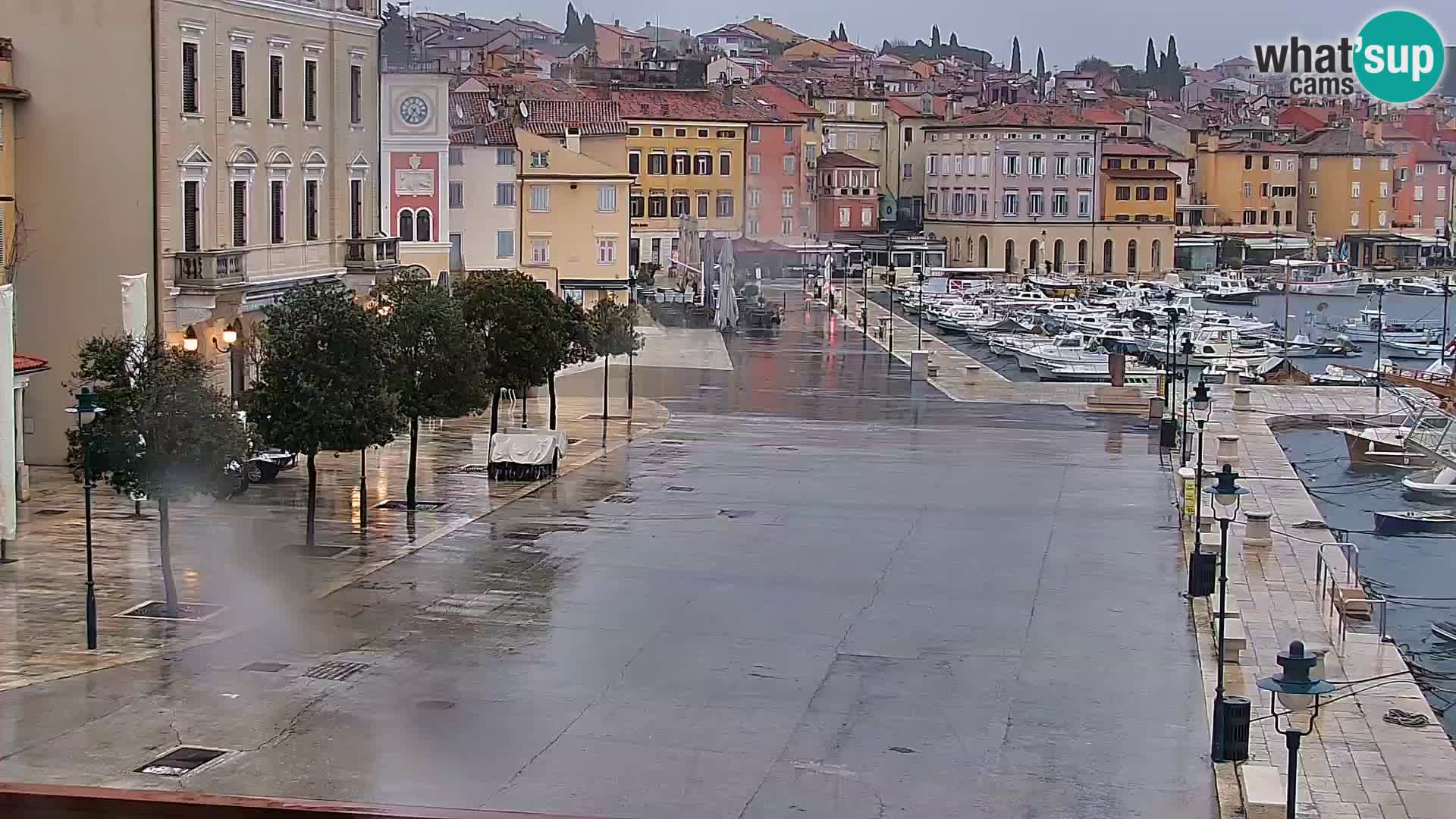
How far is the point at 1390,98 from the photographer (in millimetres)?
12078

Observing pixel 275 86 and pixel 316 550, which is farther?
pixel 275 86

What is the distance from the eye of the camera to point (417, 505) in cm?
1930

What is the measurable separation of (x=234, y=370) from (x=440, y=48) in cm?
6040

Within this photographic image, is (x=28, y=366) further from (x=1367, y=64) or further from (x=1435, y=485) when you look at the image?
(x=1435, y=485)

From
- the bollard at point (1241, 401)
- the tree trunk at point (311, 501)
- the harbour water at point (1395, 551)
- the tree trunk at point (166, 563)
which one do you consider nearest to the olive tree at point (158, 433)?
the tree trunk at point (166, 563)

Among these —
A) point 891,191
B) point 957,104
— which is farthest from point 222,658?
point 957,104

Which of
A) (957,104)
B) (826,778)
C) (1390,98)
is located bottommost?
(826,778)

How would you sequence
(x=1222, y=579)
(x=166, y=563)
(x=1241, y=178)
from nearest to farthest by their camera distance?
(x=1222, y=579) → (x=166, y=563) → (x=1241, y=178)

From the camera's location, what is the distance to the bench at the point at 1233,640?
13.0 meters

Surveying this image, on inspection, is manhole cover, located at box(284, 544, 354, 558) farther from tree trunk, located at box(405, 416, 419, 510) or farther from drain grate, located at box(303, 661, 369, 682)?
drain grate, located at box(303, 661, 369, 682)

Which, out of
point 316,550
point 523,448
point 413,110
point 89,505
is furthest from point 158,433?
point 413,110

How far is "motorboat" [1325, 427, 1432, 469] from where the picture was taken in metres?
28.0

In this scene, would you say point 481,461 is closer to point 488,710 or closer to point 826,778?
point 488,710

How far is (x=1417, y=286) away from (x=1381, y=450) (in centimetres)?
5305
